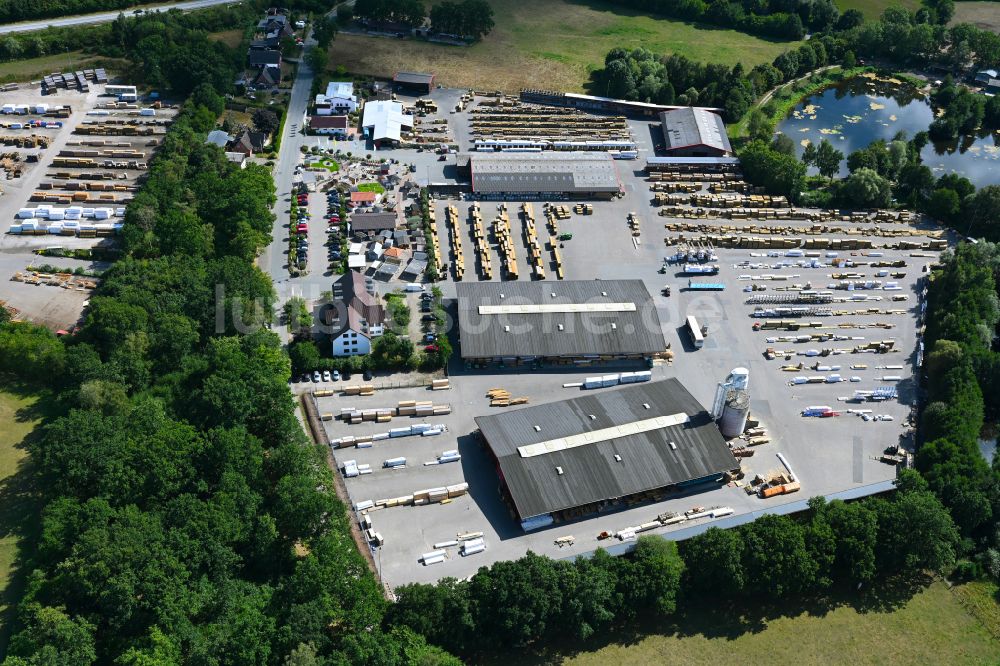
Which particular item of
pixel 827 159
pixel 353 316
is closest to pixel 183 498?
pixel 353 316

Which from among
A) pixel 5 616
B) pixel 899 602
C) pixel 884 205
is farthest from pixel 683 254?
pixel 5 616

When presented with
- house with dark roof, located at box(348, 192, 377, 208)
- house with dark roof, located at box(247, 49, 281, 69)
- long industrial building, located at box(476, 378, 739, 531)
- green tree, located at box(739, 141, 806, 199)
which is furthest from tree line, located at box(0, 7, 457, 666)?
green tree, located at box(739, 141, 806, 199)

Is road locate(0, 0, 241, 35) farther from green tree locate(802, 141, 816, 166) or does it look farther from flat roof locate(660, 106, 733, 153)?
green tree locate(802, 141, 816, 166)

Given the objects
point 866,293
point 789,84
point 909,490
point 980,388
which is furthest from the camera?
point 789,84

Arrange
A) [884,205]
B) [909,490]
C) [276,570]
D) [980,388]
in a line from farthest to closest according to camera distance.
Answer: [884,205], [980,388], [909,490], [276,570]

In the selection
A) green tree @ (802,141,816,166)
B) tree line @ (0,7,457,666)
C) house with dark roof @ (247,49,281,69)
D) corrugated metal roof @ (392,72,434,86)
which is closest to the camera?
tree line @ (0,7,457,666)

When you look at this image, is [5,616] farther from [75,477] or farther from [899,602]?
[899,602]

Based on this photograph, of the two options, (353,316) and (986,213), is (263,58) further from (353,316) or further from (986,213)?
(986,213)
